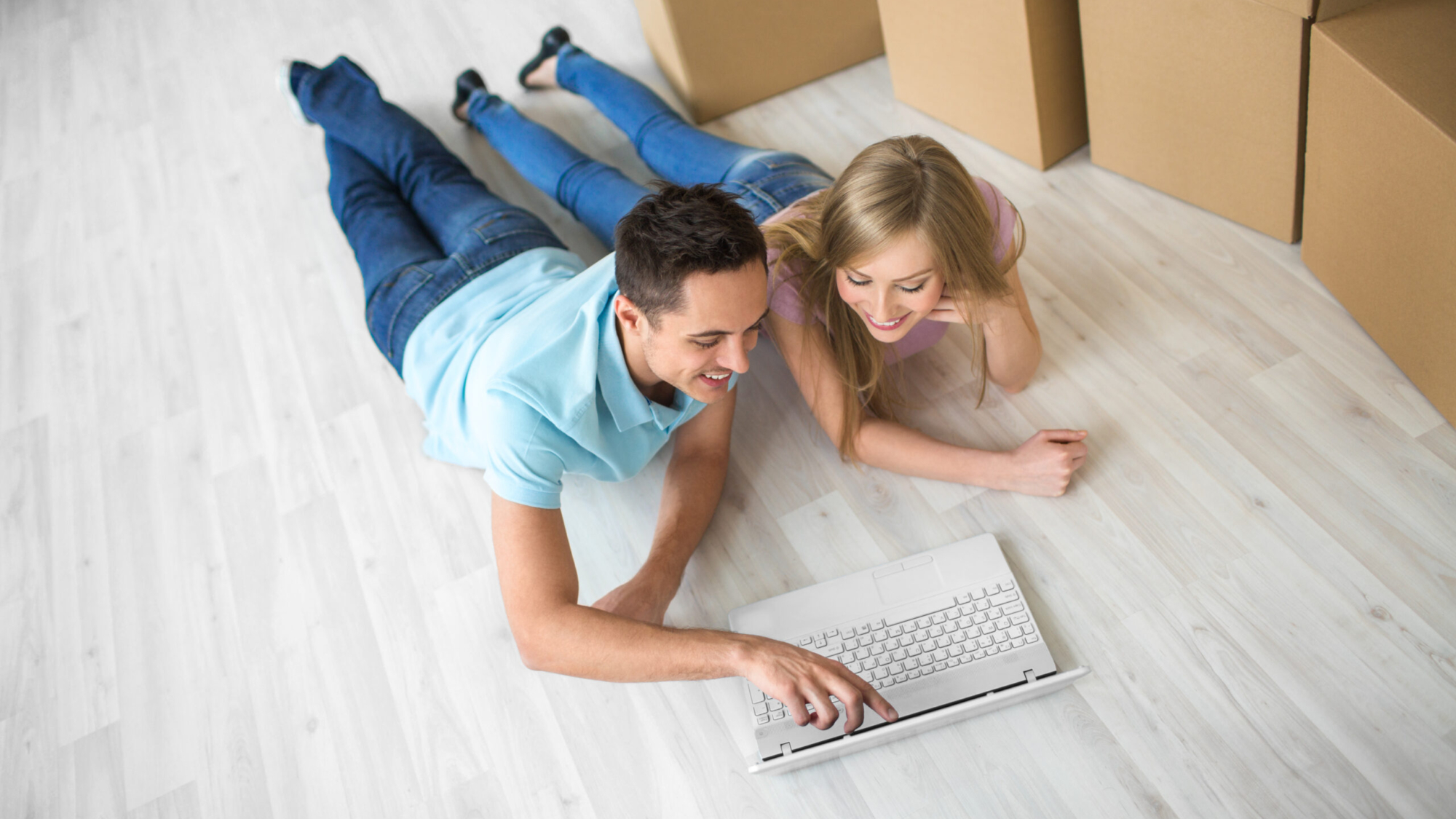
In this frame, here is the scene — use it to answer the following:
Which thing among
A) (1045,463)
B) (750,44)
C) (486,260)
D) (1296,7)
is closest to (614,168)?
(486,260)

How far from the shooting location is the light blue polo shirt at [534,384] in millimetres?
1080

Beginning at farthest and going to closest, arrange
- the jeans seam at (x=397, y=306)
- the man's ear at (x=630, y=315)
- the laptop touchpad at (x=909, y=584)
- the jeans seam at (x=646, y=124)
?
1. the jeans seam at (x=646, y=124)
2. the jeans seam at (x=397, y=306)
3. the laptop touchpad at (x=909, y=584)
4. the man's ear at (x=630, y=315)

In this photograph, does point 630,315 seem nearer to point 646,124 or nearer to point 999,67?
point 646,124

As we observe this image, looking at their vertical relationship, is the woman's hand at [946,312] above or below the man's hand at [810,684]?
above

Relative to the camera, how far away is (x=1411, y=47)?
3.66 feet

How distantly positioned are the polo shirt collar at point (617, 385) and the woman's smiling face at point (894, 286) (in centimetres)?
28

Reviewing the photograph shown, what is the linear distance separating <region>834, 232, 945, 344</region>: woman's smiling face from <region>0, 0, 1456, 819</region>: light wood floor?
0.93ft

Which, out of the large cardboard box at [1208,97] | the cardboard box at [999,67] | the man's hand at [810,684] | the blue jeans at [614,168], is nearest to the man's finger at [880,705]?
the man's hand at [810,684]

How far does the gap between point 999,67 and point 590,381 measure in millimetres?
997

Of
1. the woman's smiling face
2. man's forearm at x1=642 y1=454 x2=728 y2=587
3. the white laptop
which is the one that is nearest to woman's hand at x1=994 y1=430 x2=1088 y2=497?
the white laptop

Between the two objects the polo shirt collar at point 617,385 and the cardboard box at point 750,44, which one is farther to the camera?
the cardboard box at point 750,44

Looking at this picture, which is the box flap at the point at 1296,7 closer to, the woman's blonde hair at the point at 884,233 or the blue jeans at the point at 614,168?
the woman's blonde hair at the point at 884,233

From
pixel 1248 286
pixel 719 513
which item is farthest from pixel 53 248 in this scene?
pixel 1248 286

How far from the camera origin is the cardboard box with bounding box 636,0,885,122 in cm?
185
